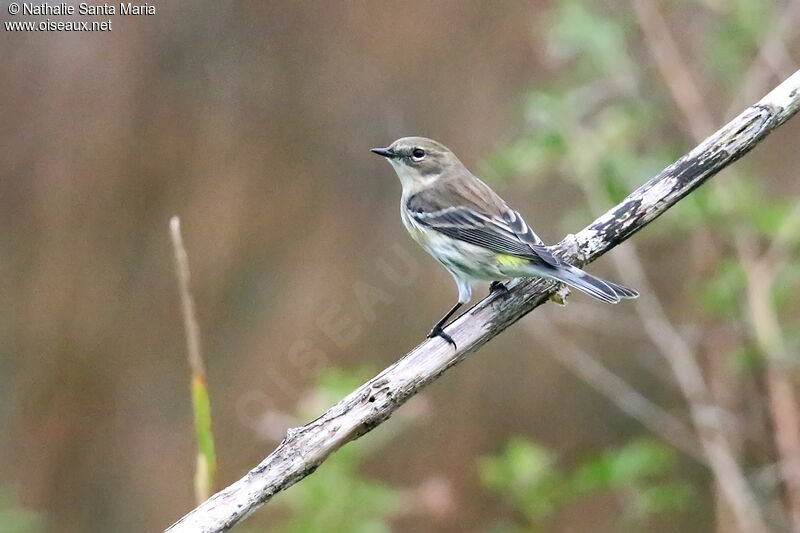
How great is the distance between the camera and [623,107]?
4648 millimetres

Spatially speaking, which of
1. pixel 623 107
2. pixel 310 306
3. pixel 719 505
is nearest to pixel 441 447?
pixel 310 306

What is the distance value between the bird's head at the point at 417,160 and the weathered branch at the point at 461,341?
141 centimetres

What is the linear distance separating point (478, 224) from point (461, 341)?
1.21 metres

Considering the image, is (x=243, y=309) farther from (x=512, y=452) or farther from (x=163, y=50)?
(x=512, y=452)

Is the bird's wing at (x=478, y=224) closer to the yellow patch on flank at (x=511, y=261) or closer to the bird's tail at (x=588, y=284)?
the yellow patch on flank at (x=511, y=261)

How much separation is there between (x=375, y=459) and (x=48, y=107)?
3326 millimetres

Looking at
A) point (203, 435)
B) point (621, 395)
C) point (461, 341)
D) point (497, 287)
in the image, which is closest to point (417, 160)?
point (497, 287)

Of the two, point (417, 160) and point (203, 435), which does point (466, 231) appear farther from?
point (203, 435)

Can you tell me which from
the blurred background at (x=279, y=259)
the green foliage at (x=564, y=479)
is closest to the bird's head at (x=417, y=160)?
the green foliage at (x=564, y=479)

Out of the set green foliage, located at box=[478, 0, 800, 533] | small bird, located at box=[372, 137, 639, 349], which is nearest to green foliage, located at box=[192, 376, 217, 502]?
small bird, located at box=[372, 137, 639, 349]

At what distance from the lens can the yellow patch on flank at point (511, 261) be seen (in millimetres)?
3164

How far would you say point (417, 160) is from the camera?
14.2 ft

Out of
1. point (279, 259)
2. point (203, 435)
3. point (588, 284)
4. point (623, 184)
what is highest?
point (279, 259)

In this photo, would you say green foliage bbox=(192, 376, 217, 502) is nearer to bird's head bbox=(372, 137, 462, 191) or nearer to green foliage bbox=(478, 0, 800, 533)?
green foliage bbox=(478, 0, 800, 533)
